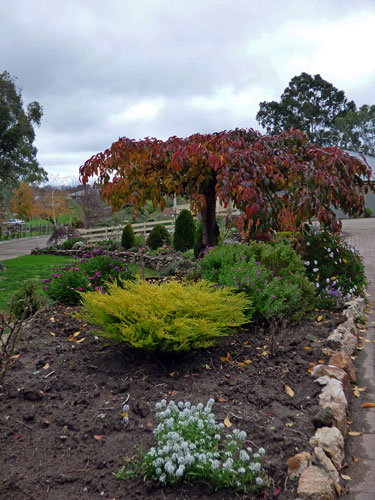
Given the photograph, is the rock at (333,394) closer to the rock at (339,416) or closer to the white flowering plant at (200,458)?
the rock at (339,416)

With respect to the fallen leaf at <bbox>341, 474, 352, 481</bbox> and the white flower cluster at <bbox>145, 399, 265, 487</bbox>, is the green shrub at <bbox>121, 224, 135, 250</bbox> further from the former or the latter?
the fallen leaf at <bbox>341, 474, 352, 481</bbox>

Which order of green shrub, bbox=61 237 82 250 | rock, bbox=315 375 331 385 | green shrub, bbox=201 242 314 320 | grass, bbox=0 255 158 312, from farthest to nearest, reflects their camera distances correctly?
green shrub, bbox=61 237 82 250 < grass, bbox=0 255 158 312 < green shrub, bbox=201 242 314 320 < rock, bbox=315 375 331 385

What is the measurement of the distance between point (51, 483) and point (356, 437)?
5.85 feet

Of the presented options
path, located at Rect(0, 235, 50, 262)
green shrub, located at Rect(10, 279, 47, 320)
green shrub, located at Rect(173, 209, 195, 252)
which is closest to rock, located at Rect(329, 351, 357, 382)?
green shrub, located at Rect(10, 279, 47, 320)

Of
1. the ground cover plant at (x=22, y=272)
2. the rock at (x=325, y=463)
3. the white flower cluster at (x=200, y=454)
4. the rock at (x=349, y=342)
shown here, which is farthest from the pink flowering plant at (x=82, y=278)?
the rock at (x=325, y=463)

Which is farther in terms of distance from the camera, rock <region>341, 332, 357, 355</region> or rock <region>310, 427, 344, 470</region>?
rock <region>341, 332, 357, 355</region>

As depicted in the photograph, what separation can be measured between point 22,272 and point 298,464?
965 cm

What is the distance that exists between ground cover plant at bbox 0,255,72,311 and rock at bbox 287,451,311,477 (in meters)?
5.20

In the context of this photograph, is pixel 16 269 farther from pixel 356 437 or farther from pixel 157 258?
pixel 356 437

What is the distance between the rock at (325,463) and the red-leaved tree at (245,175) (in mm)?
2858

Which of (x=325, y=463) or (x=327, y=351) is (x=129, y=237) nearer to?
(x=327, y=351)

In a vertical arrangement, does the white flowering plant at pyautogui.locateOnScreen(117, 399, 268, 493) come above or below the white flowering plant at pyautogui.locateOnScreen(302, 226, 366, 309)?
below

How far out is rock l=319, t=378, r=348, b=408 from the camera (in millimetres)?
2776

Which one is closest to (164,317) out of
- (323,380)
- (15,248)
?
(323,380)
